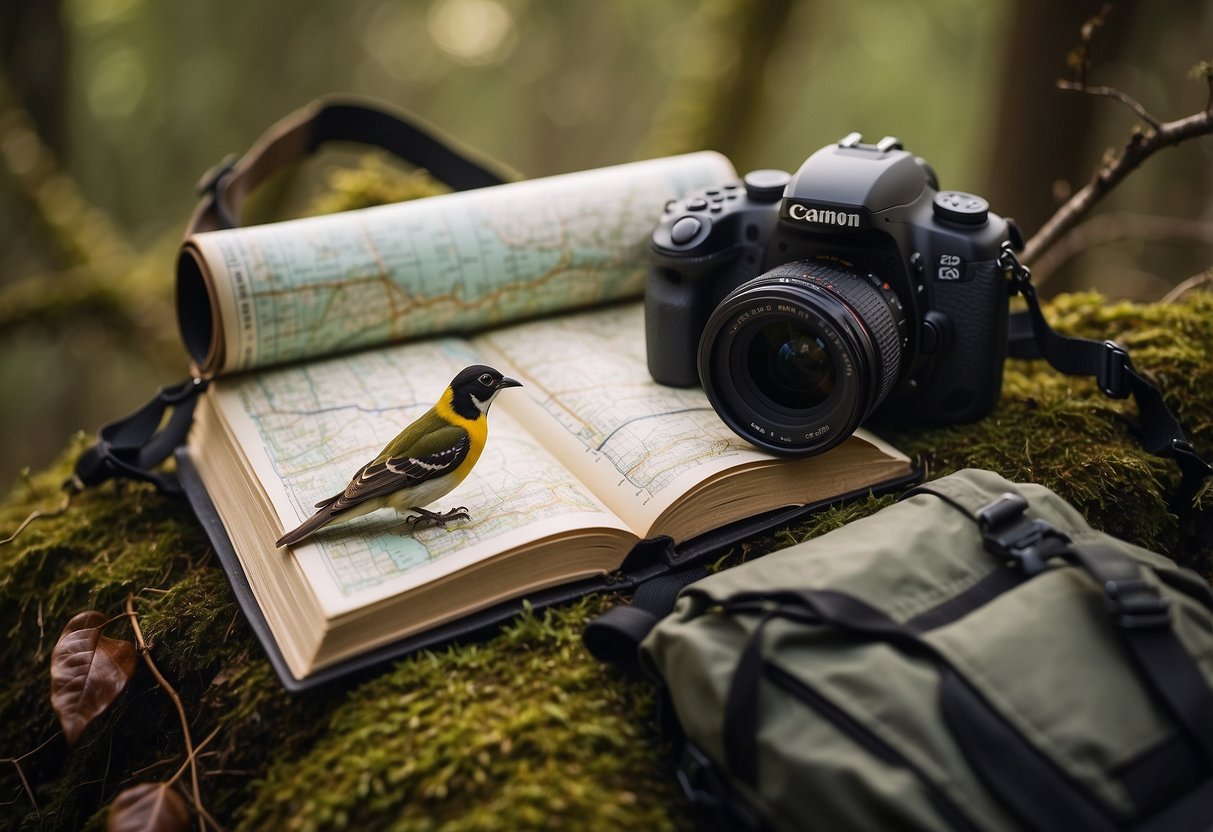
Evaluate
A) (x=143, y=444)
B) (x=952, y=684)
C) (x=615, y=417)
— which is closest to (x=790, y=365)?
(x=615, y=417)

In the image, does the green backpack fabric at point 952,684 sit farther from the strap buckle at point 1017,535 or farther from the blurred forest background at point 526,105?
the blurred forest background at point 526,105

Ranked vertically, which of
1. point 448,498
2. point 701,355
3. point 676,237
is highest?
point 676,237

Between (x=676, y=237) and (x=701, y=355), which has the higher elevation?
(x=676, y=237)

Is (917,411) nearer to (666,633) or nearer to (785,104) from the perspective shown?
(666,633)

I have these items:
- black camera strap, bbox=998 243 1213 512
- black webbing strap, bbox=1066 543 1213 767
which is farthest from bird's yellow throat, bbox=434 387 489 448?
black camera strap, bbox=998 243 1213 512

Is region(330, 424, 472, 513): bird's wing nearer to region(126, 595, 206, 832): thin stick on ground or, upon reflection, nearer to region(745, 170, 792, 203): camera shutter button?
region(126, 595, 206, 832): thin stick on ground

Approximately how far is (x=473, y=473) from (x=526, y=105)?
7607mm

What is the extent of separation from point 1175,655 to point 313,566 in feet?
4.15

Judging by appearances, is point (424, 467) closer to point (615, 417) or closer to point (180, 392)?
point (615, 417)

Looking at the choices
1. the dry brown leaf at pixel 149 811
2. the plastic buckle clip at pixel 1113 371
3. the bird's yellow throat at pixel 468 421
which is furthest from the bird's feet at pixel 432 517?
the plastic buckle clip at pixel 1113 371

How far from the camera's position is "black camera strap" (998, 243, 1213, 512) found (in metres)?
1.76

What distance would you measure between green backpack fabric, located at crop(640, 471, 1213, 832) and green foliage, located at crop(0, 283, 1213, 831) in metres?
0.17

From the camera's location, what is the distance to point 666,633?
1.29 metres

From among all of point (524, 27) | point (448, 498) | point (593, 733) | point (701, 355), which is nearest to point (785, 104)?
point (524, 27)
